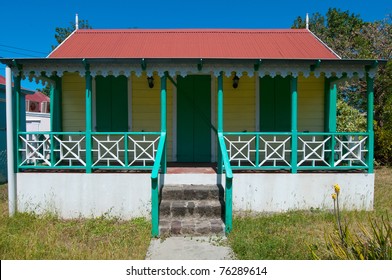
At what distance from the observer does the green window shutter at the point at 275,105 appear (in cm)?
855

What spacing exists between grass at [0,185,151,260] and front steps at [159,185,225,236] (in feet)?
1.47

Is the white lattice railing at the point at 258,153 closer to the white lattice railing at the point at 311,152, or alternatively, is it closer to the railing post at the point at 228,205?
the white lattice railing at the point at 311,152

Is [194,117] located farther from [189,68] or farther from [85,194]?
[85,194]

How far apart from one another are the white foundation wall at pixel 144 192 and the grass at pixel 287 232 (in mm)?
305

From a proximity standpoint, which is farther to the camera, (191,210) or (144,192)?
(144,192)

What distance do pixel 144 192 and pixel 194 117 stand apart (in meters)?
2.72

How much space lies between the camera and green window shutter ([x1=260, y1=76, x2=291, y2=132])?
8555 millimetres

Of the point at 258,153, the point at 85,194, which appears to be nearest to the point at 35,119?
the point at 85,194

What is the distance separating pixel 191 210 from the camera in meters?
5.94

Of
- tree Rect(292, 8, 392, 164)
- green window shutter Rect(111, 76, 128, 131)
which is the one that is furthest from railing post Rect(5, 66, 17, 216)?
tree Rect(292, 8, 392, 164)

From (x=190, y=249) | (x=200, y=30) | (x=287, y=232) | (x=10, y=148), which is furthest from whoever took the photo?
(x=200, y=30)

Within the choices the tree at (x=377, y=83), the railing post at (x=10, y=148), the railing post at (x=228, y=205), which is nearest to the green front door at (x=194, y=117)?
the railing post at (x=228, y=205)
